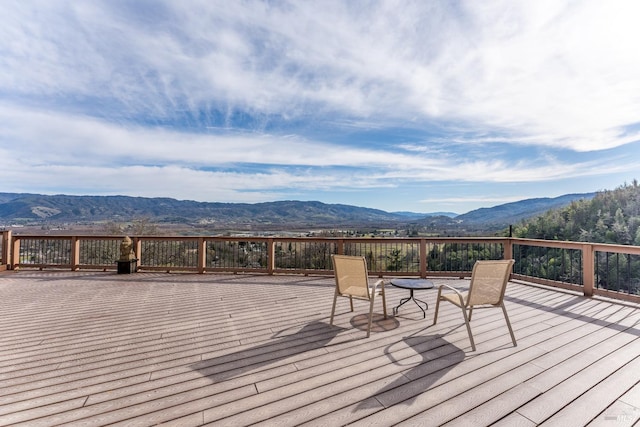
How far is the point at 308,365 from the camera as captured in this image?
8.27 ft

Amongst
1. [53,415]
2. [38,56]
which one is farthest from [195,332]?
[38,56]

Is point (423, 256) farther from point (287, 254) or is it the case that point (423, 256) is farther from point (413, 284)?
point (287, 254)

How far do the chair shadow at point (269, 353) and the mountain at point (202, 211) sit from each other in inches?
955

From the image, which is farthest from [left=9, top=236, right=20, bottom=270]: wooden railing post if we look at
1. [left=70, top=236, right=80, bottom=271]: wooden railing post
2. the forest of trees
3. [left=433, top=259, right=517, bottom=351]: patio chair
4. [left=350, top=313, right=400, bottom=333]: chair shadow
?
the forest of trees

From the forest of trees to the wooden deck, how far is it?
12.7 metres

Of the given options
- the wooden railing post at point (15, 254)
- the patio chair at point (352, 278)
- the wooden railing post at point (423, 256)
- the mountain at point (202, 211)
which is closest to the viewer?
the patio chair at point (352, 278)

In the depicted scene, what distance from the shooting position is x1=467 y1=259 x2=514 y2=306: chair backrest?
3031 millimetres

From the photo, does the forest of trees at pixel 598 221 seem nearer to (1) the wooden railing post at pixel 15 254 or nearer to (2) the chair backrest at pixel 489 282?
(2) the chair backrest at pixel 489 282

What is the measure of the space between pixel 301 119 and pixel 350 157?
3.97 m

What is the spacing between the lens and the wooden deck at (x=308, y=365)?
1849 mm

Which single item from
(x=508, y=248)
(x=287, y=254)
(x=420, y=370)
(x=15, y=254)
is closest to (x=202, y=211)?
(x=15, y=254)

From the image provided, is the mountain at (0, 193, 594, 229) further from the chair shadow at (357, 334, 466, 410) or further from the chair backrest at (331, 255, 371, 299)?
the chair shadow at (357, 334, 466, 410)

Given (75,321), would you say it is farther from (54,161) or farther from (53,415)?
(54,161)

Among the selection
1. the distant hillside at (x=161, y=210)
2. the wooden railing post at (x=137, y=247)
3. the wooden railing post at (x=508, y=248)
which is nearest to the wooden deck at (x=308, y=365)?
the wooden railing post at (x=508, y=248)
